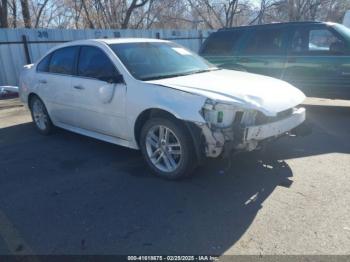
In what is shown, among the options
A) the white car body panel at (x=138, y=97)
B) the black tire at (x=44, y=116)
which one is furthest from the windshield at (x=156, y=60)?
the black tire at (x=44, y=116)

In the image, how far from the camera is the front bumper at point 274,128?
12.5 ft

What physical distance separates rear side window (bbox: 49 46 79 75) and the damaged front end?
2.75 m

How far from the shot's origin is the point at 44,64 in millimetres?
6406

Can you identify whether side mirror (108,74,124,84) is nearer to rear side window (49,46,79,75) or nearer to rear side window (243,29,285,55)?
rear side window (49,46,79,75)

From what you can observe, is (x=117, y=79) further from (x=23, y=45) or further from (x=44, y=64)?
(x=23, y=45)

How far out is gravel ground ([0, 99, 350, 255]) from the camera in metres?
3.08

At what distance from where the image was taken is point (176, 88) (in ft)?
13.5

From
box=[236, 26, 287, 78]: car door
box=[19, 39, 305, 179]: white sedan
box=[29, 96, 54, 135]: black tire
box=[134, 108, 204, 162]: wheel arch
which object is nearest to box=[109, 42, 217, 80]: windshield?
box=[19, 39, 305, 179]: white sedan

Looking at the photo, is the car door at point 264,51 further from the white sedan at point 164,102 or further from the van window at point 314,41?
the white sedan at point 164,102

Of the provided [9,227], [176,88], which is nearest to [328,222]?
[176,88]

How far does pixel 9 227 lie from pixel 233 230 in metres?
2.12

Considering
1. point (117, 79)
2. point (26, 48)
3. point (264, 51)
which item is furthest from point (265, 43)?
point (26, 48)

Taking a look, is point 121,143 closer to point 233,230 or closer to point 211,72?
point 211,72

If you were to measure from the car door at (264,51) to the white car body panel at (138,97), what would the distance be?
2.92 meters
